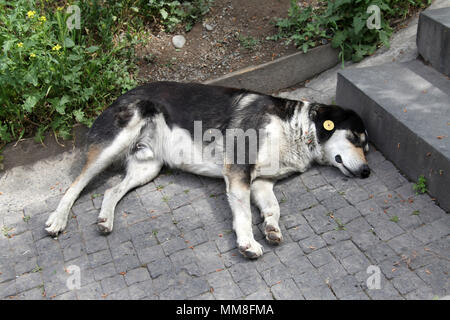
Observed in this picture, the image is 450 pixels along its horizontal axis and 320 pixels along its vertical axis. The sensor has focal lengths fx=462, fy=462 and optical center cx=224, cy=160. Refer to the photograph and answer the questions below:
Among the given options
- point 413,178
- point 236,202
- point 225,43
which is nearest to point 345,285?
point 236,202

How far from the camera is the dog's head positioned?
4.18 m

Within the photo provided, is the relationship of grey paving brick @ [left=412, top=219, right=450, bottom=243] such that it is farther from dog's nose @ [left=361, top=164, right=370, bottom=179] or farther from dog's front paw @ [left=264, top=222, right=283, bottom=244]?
dog's front paw @ [left=264, top=222, right=283, bottom=244]

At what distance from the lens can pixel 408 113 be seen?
4.17 m

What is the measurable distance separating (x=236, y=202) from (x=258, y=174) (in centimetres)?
43

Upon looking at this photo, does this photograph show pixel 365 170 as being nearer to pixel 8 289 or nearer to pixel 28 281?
pixel 28 281

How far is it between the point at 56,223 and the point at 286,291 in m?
2.01

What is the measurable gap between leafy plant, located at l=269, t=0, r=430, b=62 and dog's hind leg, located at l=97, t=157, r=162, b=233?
237cm

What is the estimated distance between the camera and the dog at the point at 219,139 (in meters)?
4.13

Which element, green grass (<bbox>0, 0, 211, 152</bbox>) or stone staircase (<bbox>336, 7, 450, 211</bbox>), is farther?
green grass (<bbox>0, 0, 211, 152</bbox>)

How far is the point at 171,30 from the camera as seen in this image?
5922 millimetres

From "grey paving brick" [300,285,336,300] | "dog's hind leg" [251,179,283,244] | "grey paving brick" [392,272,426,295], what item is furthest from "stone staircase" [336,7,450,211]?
"grey paving brick" [300,285,336,300]

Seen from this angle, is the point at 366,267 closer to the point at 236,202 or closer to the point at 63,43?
the point at 236,202

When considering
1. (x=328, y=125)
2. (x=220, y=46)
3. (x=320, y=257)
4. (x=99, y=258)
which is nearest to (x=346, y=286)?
(x=320, y=257)

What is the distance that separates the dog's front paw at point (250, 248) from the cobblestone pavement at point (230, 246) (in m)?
0.06
